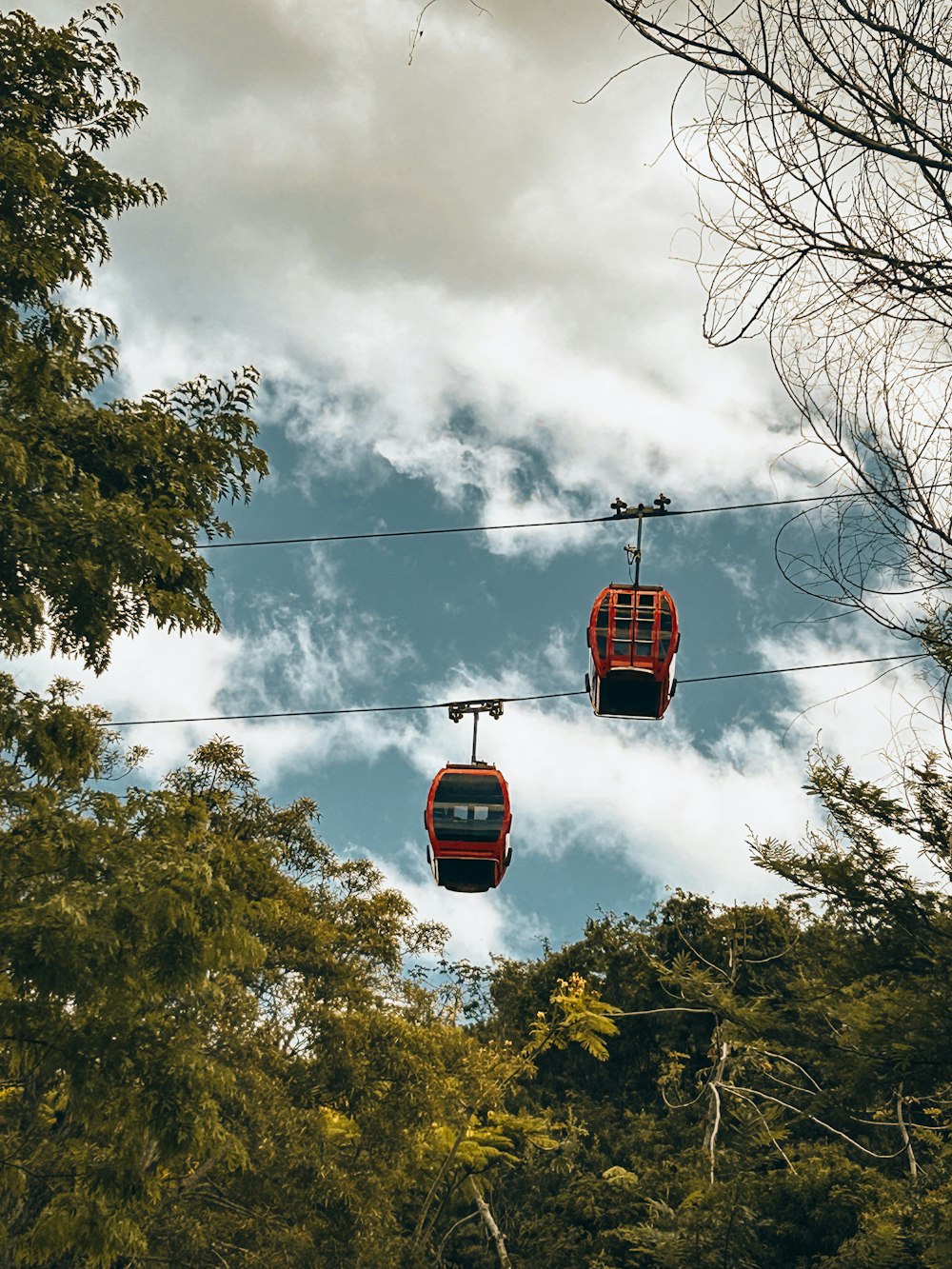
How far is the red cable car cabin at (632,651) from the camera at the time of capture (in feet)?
31.6

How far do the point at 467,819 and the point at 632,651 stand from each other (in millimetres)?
2316

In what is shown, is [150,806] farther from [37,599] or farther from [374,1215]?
[374,1215]

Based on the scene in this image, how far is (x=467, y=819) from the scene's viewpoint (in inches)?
412

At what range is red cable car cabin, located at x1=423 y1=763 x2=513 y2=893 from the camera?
10422 millimetres

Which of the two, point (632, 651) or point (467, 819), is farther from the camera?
point (467, 819)

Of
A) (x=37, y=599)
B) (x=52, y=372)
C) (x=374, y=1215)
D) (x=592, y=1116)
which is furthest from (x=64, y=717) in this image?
(x=592, y=1116)

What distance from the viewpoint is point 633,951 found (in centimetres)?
2603

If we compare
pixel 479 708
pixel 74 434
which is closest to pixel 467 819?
pixel 479 708

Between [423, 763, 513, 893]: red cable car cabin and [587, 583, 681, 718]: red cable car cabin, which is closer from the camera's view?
[587, 583, 681, 718]: red cable car cabin

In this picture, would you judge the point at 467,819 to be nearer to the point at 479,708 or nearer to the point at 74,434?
the point at 479,708

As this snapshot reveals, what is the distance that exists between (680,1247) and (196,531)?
12060mm

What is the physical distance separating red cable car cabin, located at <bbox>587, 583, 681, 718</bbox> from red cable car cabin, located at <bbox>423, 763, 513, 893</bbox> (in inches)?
55.9

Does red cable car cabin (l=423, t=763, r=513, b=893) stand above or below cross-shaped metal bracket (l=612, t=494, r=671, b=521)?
below

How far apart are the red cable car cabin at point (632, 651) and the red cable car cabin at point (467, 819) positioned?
4.66ft
